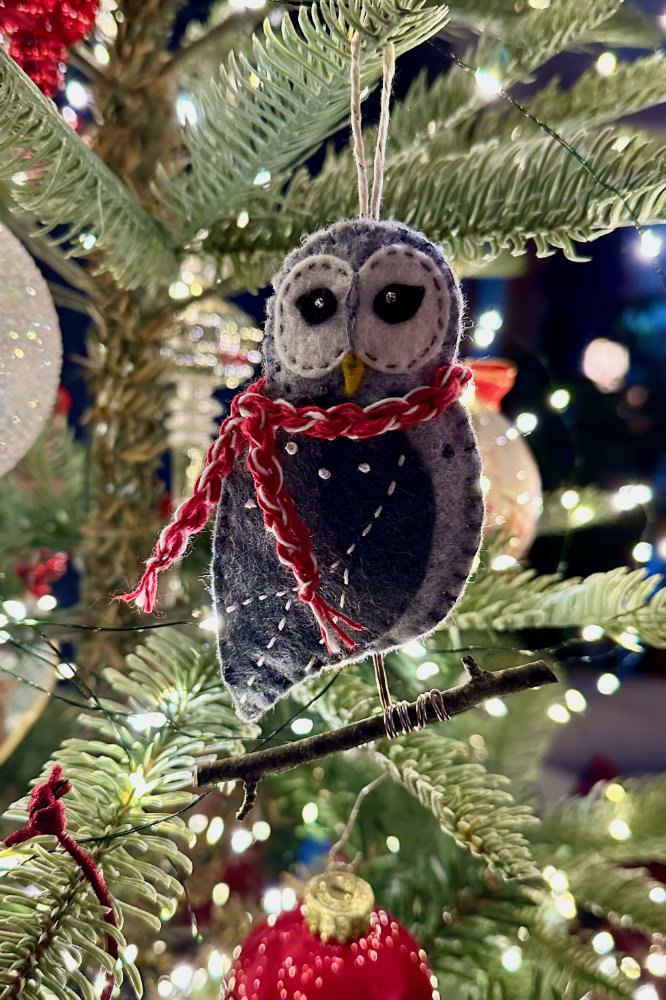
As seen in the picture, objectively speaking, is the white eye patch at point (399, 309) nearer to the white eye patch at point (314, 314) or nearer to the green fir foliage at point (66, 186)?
the white eye patch at point (314, 314)

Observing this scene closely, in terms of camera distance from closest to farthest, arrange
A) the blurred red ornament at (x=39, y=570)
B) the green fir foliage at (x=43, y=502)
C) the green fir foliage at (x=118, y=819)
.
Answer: the green fir foliage at (x=118, y=819)
the green fir foliage at (x=43, y=502)
the blurred red ornament at (x=39, y=570)

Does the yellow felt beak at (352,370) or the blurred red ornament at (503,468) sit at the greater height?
the yellow felt beak at (352,370)

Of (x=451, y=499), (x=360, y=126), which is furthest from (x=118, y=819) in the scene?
(x=360, y=126)

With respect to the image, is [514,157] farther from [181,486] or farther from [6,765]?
[6,765]

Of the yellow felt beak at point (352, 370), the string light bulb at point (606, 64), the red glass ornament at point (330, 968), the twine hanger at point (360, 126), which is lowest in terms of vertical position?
the red glass ornament at point (330, 968)

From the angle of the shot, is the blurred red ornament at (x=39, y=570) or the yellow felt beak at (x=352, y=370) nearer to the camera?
the yellow felt beak at (x=352, y=370)

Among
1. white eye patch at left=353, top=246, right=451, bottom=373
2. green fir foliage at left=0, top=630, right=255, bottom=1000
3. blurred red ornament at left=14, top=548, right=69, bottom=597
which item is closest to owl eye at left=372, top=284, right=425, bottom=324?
white eye patch at left=353, top=246, right=451, bottom=373

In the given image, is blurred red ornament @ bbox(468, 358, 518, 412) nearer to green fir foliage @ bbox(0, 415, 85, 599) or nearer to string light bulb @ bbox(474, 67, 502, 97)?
string light bulb @ bbox(474, 67, 502, 97)

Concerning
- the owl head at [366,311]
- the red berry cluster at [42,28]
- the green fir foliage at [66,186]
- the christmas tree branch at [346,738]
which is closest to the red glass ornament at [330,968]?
the christmas tree branch at [346,738]
